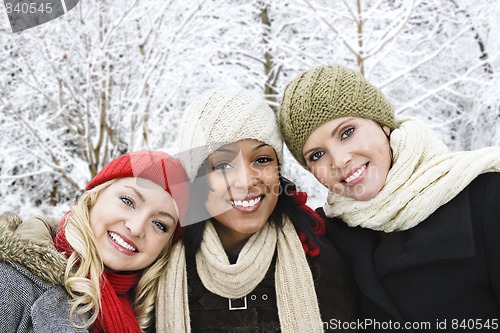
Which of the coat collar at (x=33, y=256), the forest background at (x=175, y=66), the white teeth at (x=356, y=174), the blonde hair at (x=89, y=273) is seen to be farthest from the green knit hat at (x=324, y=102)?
the forest background at (x=175, y=66)

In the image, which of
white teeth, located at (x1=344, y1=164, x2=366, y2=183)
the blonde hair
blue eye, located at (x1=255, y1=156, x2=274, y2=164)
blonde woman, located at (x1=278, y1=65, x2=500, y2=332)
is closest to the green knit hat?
blonde woman, located at (x1=278, y1=65, x2=500, y2=332)

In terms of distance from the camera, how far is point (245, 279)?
215 cm

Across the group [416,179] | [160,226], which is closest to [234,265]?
[160,226]

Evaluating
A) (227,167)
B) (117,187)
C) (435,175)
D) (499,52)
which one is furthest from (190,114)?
(499,52)

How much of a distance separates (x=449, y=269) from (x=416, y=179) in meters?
0.41

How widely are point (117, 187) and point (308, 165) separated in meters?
0.91

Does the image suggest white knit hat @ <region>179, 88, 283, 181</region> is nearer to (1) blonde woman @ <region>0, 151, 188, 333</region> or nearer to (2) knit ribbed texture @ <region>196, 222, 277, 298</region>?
(1) blonde woman @ <region>0, 151, 188, 333</region>

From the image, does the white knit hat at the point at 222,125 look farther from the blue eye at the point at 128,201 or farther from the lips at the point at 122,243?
the lips at the point at 122,243

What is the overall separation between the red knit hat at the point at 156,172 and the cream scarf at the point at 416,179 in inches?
31.6

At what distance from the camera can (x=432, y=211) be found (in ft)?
6.47

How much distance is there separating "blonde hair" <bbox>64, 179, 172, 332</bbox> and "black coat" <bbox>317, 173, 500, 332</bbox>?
40.0 inches

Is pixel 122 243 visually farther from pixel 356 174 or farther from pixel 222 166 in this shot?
pixel 356 174

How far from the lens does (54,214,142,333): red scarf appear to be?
1957mm

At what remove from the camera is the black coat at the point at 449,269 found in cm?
190
